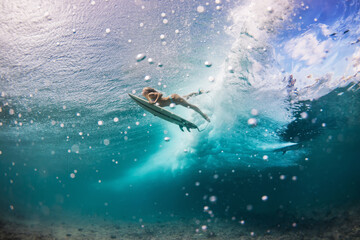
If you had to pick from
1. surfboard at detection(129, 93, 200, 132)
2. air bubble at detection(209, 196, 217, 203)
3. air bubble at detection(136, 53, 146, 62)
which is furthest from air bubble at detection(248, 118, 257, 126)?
air bubble at detection(209, 196, 217, 203)

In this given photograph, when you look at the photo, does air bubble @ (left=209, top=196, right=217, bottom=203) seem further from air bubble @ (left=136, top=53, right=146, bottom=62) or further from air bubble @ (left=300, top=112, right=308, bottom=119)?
air bubble @ (left=136, top=53, right=146, bottom=62)

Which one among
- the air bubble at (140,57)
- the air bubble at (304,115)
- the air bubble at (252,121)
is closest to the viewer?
the air bubble at (140,57)

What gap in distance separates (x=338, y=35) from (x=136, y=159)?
36570 millimetres

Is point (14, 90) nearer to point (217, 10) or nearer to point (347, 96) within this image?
point (217, 10)

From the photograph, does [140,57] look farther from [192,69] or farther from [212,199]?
[212,199]

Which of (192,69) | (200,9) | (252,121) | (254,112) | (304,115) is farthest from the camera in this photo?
(252,121)

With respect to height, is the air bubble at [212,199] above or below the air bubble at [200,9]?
below

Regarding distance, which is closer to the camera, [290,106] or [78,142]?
[290,106]

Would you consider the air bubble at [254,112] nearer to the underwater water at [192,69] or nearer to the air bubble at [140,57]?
the underwater water at [192,69]

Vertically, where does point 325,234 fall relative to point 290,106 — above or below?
below

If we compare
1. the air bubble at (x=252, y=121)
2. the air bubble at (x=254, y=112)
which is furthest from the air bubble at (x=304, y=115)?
the air bubble at (x=254, y=112)

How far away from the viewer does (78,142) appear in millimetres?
25500

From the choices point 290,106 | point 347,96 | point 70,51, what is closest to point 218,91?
point 290,106


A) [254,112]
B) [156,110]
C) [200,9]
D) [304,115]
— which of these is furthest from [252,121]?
[156,110]
